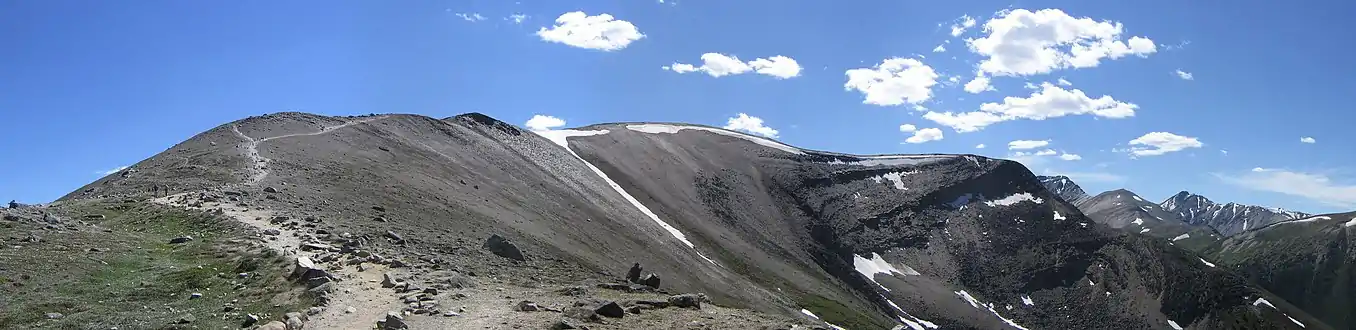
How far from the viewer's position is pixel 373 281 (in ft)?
77.6

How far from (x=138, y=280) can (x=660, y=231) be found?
75415mm

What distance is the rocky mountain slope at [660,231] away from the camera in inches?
1000

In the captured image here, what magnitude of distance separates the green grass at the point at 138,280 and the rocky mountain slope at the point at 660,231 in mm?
1473

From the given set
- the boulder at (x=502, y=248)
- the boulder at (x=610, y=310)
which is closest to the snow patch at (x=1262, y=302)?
the boulder at (x=502, y=248)

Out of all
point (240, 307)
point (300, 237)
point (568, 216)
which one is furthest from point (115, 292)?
point (568, 216)

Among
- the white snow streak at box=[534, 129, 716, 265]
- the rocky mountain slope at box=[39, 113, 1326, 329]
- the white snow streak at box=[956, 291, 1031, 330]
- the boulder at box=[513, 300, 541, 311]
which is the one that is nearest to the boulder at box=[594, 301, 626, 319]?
the rocky mountain slope at box=[39, 113, 1326, 329]

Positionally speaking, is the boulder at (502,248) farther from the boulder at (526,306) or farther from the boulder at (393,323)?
the boulder at (393,323)

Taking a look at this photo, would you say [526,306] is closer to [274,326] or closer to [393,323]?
[393,323]

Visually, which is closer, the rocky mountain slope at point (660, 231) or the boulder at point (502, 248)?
the rocky mountain slope at point (660, 231)

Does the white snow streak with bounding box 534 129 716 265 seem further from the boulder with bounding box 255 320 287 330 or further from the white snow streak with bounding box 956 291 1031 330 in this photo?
the boulder with bounding box 255 320 287 330

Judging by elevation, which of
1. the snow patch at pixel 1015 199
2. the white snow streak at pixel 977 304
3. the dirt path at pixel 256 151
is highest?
the snow patch at pixel 1015 199

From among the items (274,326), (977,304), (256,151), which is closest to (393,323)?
(274,326)

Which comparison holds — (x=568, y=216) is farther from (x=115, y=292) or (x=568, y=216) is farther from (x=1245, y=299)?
(x=1245, y=299)

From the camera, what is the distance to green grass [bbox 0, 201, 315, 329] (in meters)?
18.9
